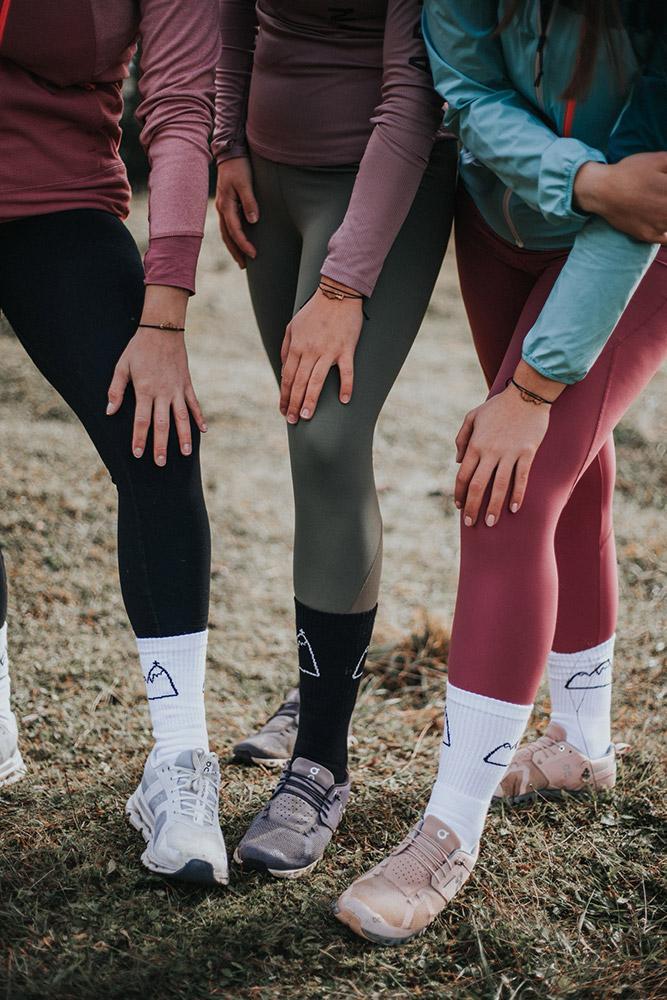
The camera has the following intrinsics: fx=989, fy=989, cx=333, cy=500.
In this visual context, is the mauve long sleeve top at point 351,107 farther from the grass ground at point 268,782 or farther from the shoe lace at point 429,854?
the grass ground at point 268,782

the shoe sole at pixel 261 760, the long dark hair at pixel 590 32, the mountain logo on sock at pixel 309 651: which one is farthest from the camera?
the shoe sole at pixel 261 760

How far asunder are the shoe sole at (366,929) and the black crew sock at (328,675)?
0.90 feet

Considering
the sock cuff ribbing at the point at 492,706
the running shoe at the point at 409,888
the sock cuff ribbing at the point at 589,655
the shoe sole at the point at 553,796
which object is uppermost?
the sock cuff ribbing at the point at 492,706

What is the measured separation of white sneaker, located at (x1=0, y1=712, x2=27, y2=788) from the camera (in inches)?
74.8

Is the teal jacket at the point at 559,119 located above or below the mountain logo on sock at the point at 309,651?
above

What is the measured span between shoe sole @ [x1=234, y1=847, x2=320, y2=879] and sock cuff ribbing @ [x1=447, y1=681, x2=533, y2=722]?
0.41 meters

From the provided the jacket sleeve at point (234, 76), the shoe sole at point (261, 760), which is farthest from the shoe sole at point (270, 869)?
the jacket sleeve at point (234, 76)

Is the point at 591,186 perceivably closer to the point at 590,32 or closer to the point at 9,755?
the point at 590,32

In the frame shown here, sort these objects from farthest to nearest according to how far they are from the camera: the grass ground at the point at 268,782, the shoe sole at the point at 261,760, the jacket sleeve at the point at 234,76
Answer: the shoe sole at the point at 261,760, the jacket sleeve at the point at 234,76, the grass ground at the point at 268,782

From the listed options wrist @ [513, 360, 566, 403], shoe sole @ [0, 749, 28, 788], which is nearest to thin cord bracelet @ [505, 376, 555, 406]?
wrist @ [513, 360, 566, 403]

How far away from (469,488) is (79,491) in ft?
7.12

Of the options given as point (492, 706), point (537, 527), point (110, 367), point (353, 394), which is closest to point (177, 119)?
point (110, 367)

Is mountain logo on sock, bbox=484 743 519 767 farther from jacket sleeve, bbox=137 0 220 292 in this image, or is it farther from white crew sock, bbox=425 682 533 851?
jacket sleeve, bbox=137 0 220 292

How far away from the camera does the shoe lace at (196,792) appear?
1.62 m
